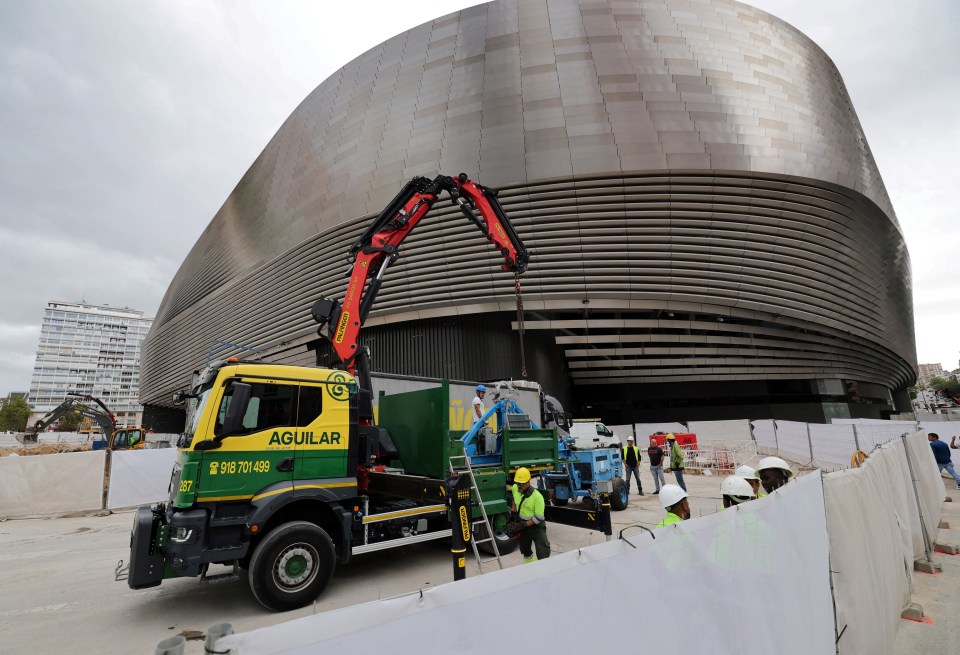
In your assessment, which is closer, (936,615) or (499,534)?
(936,615)

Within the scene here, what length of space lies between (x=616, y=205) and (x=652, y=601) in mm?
19428

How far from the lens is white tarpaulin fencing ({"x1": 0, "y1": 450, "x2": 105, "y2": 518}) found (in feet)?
40.9

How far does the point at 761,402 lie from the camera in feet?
87.6

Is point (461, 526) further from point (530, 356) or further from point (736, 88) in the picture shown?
point (736, 88)

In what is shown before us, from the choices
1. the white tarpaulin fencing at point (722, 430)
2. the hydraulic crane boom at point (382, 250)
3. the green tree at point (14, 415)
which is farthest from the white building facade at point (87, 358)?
the hydraulic crane boom at point (382, 250)

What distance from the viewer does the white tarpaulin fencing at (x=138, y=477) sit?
44.4 feet

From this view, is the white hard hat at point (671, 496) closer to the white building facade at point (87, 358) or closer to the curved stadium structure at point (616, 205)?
the curved stadium structure at point (616, 205)

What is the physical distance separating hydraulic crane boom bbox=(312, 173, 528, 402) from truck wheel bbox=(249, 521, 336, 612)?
258cm

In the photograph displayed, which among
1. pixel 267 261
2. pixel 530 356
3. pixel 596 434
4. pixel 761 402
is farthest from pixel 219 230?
pixel 761 402

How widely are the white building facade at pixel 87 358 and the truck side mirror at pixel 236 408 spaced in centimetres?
14693

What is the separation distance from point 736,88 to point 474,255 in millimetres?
14002

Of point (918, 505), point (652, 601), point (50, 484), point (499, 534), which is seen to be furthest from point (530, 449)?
point (50, 484)

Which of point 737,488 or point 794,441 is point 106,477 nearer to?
point 737,488

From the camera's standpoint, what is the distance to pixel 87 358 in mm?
126500
